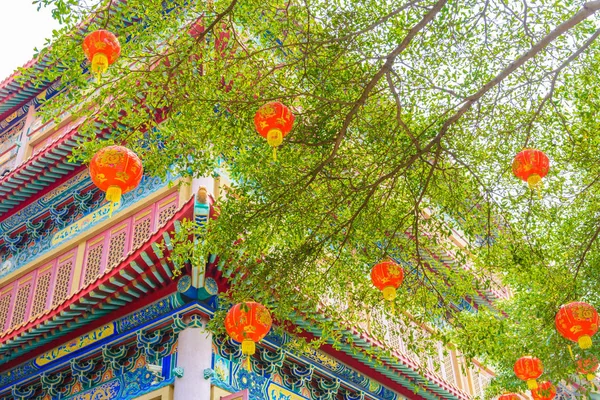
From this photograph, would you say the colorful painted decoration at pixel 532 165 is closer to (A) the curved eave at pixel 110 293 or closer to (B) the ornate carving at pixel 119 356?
(A) the curved eave at pixel 110 293

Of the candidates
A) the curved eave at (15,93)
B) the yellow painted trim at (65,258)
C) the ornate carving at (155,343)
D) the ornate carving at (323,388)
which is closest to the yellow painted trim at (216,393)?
the ornate carving at (155,343)

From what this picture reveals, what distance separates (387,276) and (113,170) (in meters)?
2.46

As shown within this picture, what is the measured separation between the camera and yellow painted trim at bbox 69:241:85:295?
8352 millimetres

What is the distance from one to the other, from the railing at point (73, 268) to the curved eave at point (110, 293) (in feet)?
2.79

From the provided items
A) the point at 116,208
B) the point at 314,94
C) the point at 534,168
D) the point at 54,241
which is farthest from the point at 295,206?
the point at 54,241

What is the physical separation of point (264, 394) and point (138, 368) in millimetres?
1294

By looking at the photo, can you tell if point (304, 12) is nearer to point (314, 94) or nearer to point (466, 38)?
point (314, 94)

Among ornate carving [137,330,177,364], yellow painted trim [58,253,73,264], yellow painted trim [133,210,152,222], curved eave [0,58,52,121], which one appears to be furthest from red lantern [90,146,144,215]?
curved eave [0,58,52,121]

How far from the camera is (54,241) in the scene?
9359 mm

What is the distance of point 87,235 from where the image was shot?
28.6ft

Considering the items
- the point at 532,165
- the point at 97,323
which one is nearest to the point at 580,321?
the point at 532,165

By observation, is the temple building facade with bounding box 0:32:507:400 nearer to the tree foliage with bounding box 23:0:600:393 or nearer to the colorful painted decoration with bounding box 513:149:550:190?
the tree foliage with bounding box 23:0:600:393

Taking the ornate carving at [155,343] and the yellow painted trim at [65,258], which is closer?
the ornate carving at [155,343]

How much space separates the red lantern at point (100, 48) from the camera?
4621mm
